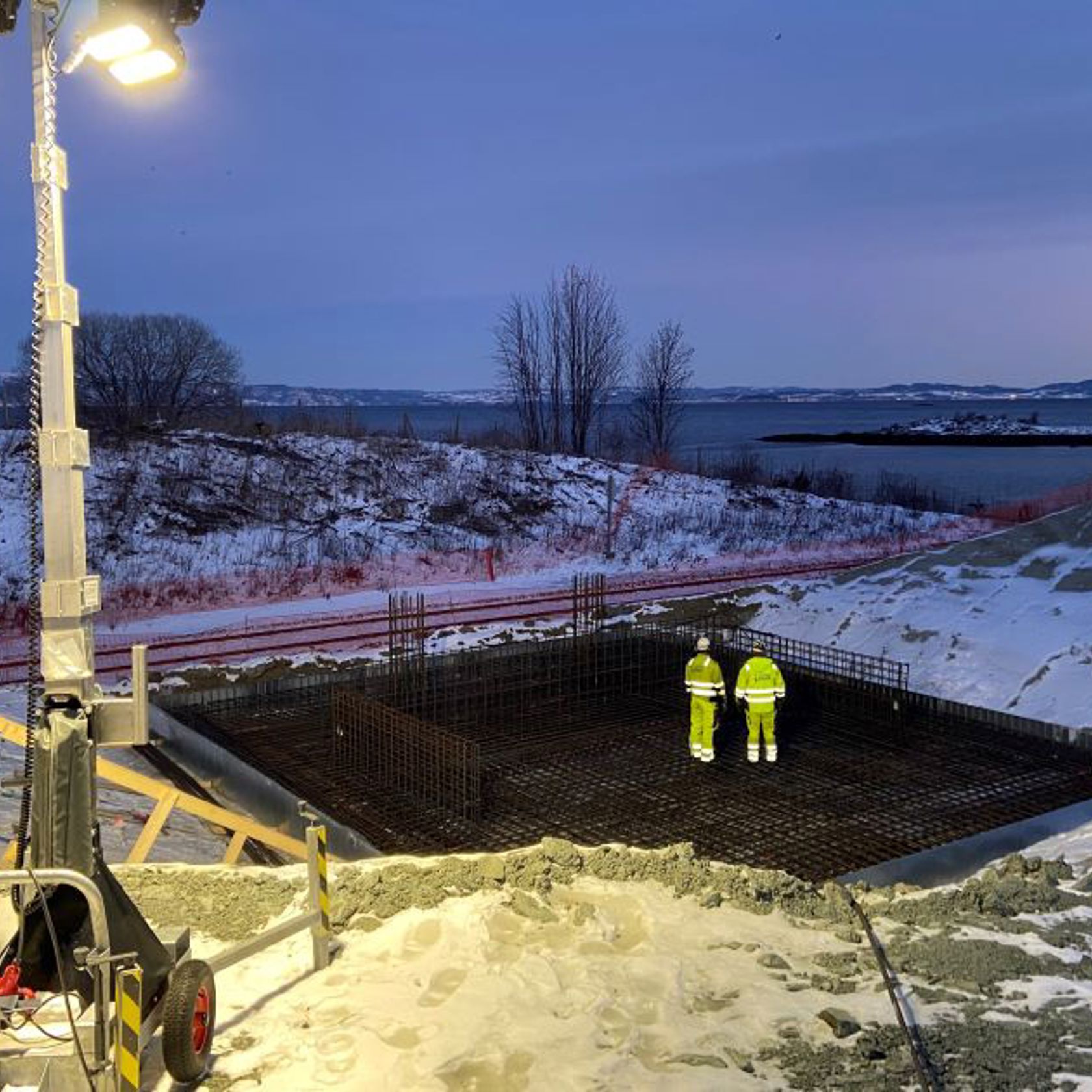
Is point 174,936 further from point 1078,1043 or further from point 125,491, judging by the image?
point 125,491

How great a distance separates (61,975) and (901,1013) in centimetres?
398

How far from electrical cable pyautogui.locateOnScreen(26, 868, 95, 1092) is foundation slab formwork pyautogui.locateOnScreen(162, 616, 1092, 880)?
4687 mm

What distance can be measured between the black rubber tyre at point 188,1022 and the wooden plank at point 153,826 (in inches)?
103

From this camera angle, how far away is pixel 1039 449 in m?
87.7

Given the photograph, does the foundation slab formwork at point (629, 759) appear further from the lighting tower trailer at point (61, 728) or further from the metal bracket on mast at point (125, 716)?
the metal bracket on mast at point (125, 716)

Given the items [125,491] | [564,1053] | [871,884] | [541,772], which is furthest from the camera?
[125,491]

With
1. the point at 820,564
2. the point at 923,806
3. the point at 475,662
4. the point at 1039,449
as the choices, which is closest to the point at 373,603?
the point at 475,662

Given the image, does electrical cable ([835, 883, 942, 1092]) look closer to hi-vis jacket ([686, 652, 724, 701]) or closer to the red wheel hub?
the red wheel hub

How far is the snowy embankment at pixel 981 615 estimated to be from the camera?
14109 mm

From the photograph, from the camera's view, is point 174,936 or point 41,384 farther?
point 174,936

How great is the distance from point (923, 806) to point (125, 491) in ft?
71.6

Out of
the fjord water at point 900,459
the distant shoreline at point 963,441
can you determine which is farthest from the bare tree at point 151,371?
the distant shoreline at point 963,441

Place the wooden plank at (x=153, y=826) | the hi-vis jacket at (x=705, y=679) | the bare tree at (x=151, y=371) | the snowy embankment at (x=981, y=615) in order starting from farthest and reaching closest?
the bare tree at (x=151, y=371), the snowy embankment at (x=981, y=615), the hi-vis jacket at (x=705, y=679), the wooden plank at (x=153, y=826)

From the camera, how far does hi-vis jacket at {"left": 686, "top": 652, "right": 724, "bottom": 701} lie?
10844 millimetres
